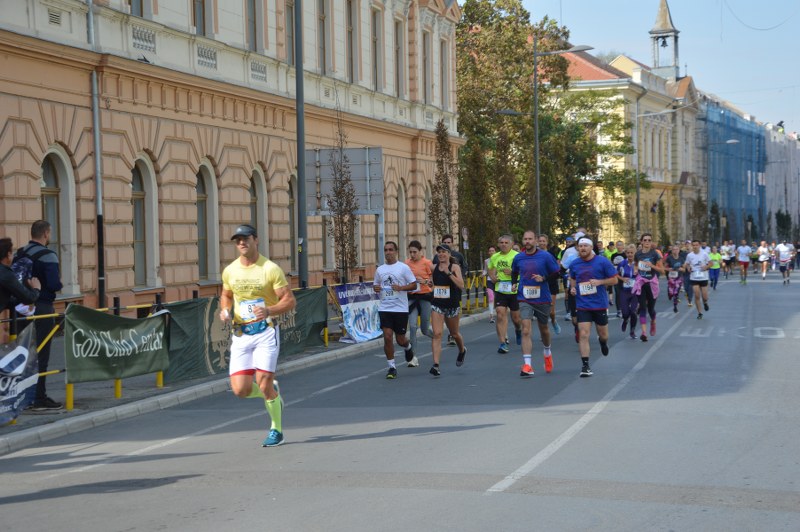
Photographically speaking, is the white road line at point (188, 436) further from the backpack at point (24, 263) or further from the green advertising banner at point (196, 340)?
the backpack at point (24, 263)

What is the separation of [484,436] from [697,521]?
11.8 feet

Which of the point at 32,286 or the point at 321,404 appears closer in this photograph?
the point at 32,286

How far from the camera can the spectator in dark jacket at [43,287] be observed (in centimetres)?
1301

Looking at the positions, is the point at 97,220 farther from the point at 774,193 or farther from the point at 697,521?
the point at 774,193

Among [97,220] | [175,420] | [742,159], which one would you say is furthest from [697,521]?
[742,159]

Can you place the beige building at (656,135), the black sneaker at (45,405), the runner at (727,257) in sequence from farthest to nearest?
1. the beige building at (656,135)
2. the runner at (727,257)
3. the black sneaker at (45,405)

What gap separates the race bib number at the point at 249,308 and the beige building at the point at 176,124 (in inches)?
426

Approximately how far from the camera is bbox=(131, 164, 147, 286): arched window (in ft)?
82.2

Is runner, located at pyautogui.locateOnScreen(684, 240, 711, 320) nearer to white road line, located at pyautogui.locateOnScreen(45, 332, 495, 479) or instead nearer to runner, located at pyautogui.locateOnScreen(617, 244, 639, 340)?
runner, located at pyautogui.locateOnScreen(617, 244, 639, 340)

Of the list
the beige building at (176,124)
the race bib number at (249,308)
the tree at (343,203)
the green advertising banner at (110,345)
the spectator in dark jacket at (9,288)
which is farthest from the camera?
the tree at (343,203)

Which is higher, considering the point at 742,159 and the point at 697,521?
the point at 742,159

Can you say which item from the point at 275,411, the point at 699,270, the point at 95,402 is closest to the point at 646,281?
the point at 699,270

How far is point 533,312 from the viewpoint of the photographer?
16.8 metres

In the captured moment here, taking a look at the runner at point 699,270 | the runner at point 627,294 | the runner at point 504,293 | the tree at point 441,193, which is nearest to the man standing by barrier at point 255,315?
the runner at point 504,293
